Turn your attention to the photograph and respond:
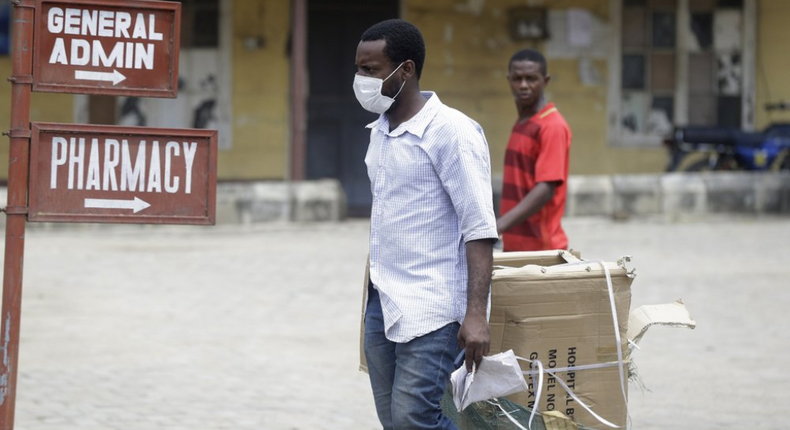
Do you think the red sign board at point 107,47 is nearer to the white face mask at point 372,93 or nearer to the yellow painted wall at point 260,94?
the white face mask at point 372,93

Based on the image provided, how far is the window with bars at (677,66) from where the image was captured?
52.3ft

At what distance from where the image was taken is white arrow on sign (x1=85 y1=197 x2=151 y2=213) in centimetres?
377

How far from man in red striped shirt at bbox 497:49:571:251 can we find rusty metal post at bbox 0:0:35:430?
6.64 feet

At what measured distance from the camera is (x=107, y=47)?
12.4ft

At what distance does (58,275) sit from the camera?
984 centimetres

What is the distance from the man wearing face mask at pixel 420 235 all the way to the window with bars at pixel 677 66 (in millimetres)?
12818

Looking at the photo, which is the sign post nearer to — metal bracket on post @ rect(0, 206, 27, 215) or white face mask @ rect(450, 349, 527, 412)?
metal bracket on post @ rect(0, 206, 27, 215)

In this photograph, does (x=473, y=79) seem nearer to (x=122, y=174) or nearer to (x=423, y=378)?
(x=122, y=174)

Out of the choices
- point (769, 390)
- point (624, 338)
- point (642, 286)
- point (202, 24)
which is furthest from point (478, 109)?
point (624, 338)

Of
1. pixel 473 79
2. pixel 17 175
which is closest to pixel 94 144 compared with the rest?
pixel 17 175

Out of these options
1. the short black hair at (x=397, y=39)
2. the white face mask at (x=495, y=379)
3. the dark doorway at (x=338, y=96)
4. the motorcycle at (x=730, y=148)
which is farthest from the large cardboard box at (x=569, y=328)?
the dark doorway at (x=338, y=96)

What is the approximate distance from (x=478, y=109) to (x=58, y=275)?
23.6ft

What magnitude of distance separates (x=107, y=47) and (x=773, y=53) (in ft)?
44.7

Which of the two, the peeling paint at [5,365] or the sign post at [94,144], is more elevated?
the sign post at [94,144]
